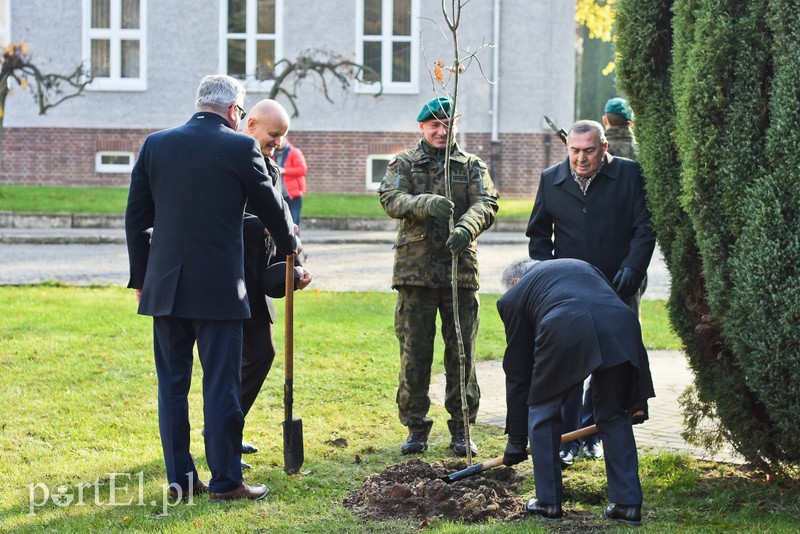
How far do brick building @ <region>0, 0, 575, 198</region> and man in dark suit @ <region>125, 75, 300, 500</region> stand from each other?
19.4m

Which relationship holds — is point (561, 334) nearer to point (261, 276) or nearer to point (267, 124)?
point (261, 276)

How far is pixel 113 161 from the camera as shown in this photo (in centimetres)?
2514

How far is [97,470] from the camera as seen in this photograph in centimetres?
587

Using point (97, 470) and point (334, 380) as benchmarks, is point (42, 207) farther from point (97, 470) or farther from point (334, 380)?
point (97, 470)

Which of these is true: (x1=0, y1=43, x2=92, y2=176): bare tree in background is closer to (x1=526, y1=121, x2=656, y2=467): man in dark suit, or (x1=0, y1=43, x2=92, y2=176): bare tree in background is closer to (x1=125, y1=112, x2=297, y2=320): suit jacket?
(x1=125, y1=112, x2=297, y2=320): suit jacket

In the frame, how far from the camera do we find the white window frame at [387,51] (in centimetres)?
2494

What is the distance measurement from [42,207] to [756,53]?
17.6m

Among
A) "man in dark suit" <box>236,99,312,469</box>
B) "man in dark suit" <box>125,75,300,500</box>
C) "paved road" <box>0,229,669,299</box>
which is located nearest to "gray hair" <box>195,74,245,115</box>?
"man in dark suit" <box>125,75,300,500</box>

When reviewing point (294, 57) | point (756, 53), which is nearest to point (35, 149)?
point (294, 57)

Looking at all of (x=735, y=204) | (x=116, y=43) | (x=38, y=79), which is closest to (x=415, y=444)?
(x=735, y=204)

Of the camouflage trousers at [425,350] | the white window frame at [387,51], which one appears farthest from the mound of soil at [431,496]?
the white window frame at [387,51]

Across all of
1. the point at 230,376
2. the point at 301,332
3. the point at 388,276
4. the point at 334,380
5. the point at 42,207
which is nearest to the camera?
the point at 230,376

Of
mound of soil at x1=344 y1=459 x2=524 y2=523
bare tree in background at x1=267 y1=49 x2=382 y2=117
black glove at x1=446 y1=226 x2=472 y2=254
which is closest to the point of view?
mound of soil at x1=344 y1=459 x2=524 y2=523

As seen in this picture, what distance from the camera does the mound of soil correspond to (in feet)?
17.0
